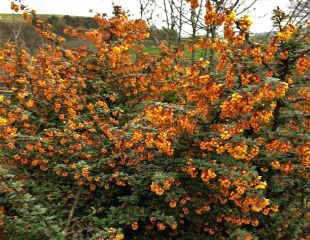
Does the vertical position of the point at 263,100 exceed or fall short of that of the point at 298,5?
it falls short

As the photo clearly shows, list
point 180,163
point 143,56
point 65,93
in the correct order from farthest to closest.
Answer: point 143,56 → point 65,93 → point 180,163

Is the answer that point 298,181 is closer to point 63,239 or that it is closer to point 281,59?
point 281,59

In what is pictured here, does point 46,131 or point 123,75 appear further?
point 123,75

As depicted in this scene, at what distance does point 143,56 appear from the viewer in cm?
588

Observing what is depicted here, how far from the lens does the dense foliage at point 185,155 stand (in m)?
3.24

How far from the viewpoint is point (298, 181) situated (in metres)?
4.05

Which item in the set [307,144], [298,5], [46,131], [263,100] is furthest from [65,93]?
[298,5]

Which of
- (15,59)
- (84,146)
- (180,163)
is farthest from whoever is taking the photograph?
(15,59)

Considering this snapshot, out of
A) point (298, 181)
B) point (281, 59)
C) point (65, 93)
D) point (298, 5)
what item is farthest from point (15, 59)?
point (298, 5)

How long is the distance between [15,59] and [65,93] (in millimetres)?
1225

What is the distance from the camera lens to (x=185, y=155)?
3.73 m

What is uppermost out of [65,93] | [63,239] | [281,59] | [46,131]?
[281,59]

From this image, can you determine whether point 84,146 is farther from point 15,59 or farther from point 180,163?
point 15,59

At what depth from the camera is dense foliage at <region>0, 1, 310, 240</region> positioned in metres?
3.24
